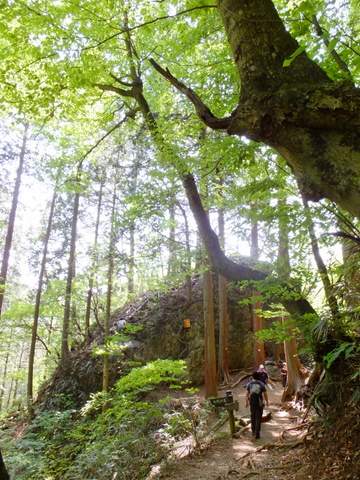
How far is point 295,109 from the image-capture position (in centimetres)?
207

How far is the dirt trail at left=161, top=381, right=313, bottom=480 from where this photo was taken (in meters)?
4.25

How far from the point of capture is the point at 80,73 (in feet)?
15.7

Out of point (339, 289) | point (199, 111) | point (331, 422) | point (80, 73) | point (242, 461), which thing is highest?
point (80, 73)

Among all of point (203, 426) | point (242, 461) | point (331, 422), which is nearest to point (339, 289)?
point (331, 422)

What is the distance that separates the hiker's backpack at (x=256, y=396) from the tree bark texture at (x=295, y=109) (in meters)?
5.71

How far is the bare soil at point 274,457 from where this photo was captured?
3570mm

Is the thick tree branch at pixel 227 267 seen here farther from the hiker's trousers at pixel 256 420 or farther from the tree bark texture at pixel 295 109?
the hiker's trousers at pixel 256 420

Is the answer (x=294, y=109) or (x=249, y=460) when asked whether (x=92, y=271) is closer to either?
(x=249, y=460)

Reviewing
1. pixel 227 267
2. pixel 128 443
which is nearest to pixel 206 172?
pixel 227 267

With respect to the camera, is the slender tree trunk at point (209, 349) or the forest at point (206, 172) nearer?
the forest at point (206, 172)

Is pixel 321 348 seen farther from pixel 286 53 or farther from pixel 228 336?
pixel 228 336

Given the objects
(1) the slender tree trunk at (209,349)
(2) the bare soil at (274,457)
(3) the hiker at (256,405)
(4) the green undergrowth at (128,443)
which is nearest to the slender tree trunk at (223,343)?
(1) the slender tree trunk at (209,349)

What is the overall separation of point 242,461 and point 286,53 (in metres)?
6.03

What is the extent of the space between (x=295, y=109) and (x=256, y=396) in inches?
246
